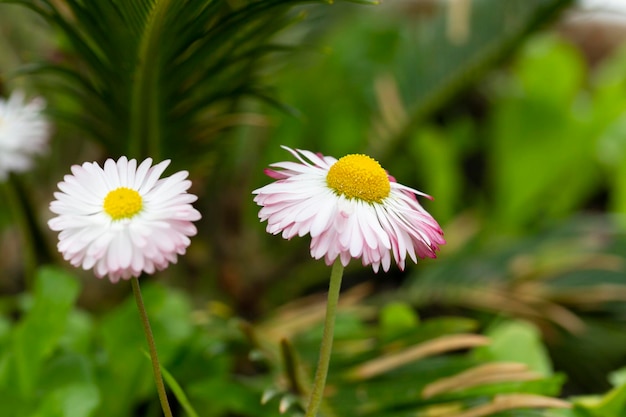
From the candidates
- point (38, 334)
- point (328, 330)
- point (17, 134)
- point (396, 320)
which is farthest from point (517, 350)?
point (17, 134)

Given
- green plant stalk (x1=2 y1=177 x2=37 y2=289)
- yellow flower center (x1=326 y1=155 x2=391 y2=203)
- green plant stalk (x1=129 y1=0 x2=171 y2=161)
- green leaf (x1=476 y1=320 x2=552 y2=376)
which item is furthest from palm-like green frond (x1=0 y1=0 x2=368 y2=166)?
green leaf (x1=476 y1=320 x2=552 y2=376)

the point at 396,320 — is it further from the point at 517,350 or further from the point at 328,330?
the point at 328,330

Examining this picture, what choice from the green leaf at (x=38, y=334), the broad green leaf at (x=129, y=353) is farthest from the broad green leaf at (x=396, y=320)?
the green leaf at (x=38, y=334)

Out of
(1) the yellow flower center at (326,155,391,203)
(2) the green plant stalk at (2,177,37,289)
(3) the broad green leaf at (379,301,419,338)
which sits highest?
(2) the green plant stalk at (2,177,37,289)

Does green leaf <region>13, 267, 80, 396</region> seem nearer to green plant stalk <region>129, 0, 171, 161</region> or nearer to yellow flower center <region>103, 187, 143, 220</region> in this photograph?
green plant stalk <region>129, 0, 171, 161</region>

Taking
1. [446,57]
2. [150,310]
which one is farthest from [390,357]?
[446,57]

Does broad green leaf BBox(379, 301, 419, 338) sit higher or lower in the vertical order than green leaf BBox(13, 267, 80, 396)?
lower

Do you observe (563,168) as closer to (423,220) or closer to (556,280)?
(556,280)
